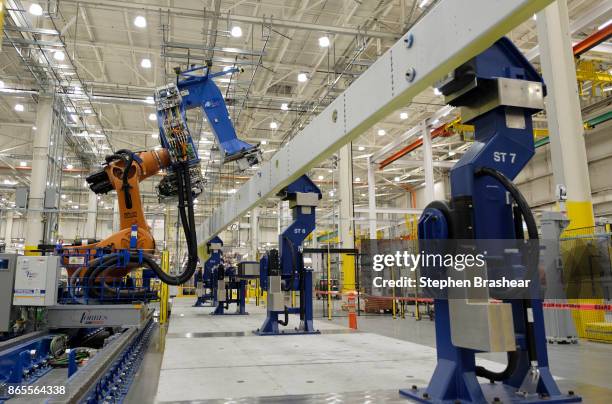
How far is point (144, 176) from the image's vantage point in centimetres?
819

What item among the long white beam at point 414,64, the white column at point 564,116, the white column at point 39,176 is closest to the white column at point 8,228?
the white column at point 39,176

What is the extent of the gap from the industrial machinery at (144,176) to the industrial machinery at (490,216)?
4.38 metres

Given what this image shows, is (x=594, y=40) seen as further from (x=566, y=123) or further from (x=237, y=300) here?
(x=237, y=300)

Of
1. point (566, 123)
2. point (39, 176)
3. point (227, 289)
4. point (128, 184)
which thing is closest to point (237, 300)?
point (227, 289)

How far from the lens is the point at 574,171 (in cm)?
848

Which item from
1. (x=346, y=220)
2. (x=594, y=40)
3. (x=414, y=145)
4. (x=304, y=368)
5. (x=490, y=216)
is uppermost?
(x=594, y=40)

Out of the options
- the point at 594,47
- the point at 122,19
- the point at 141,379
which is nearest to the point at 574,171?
the point at 594,47

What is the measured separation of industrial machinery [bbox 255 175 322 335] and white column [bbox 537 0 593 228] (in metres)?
4.66

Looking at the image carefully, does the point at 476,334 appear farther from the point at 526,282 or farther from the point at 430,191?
the point at 430,191

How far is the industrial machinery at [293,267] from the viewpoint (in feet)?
26.2

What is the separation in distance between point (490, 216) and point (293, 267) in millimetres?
5321

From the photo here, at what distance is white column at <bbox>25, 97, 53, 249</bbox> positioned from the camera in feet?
43.6

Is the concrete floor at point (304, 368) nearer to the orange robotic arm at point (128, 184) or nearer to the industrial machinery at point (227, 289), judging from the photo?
the orange robotic arm at point (128, 184)

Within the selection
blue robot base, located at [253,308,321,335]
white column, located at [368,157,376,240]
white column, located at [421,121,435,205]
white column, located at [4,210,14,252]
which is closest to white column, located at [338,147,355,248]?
white column, located at [368,157,376,240]
